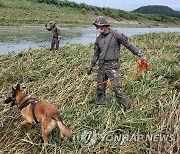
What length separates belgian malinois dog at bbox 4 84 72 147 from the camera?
20.2ft

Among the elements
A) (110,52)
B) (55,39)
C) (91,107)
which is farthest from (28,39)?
(110,52)

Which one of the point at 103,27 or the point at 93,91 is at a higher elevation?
the point at 103,27

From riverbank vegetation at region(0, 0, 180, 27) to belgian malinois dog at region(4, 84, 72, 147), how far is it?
3114cm

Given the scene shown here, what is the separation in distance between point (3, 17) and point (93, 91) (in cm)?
3346

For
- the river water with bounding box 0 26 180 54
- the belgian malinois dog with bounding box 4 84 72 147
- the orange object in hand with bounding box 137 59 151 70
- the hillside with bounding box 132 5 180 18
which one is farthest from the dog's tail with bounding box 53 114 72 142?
the hillside with bounding box 132 5 180 18

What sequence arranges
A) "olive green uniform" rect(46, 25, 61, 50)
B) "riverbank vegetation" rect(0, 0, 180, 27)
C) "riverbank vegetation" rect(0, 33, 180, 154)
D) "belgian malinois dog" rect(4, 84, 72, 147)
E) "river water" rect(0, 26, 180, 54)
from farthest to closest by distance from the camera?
"riverbank vegetation" rect(0, 0, 180, 27)
"river water" rect(0, 26, 180, 54)
"olive green uniform" rect(46, 25, 61, 50)
"riverbank vegetation" rect(0, 33, 180, 154)
"belgian malinois dog" rect(4, 84, 72, 147)

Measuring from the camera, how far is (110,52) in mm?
7273

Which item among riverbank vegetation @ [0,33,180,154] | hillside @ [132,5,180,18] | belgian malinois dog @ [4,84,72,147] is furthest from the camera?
hillside @ [132,5,180,18]

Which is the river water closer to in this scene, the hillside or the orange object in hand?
the orange object in hand

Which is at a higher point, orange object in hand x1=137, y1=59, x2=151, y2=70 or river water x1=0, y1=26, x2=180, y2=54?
orange object in hand x1=137, y1=59, x2=151, y2=70

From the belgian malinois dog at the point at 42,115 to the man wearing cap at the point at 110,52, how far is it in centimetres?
161

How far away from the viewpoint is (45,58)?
12.4 m

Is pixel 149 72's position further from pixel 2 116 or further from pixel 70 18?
pixel 70 18

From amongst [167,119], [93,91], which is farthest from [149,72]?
[167,119]
